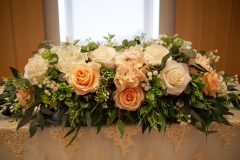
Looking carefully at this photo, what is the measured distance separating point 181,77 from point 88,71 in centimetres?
26

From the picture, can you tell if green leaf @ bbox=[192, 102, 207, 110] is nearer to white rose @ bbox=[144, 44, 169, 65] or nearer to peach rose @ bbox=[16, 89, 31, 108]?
white rose @ bbox=[144, 44, 169, 65]

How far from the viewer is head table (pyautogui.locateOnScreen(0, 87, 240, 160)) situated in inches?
21.5

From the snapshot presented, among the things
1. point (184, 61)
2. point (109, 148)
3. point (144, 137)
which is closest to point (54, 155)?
point (109, 148)

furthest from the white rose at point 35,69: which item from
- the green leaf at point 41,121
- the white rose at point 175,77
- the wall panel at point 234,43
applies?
the wall panel at point 234,43

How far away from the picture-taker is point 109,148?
570 mm

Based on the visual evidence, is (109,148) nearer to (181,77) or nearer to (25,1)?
(181,77)

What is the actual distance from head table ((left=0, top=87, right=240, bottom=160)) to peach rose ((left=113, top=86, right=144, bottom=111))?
110 mm

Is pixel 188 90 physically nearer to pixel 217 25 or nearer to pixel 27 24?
pixel 217 25

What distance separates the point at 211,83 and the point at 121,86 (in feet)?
0.93

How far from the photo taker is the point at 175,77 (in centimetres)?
46

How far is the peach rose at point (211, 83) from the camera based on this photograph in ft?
1.69

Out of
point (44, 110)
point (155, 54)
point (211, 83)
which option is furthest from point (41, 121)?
point (211, 83)

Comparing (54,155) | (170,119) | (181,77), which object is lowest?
(54,155)

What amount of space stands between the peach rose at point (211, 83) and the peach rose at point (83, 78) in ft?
1.11
